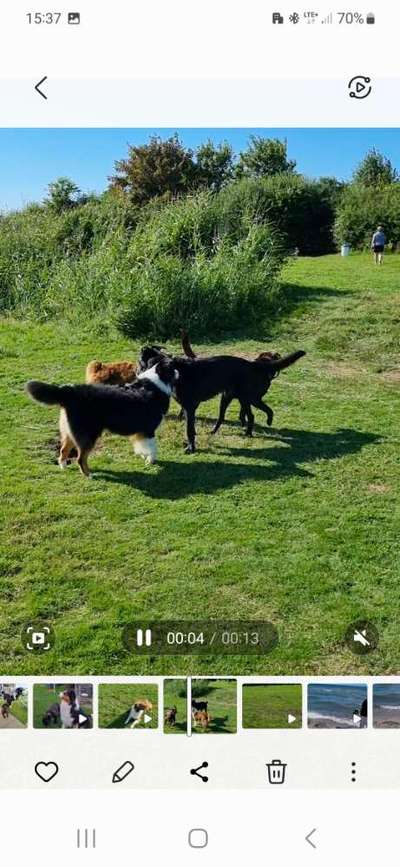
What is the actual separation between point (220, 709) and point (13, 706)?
0.51 meters

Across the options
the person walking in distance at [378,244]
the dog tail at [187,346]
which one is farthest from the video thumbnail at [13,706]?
the person walking in distance at [378,244]

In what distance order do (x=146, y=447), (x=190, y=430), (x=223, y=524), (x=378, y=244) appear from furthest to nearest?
(x=378, y=244), (x=190, y=430), (x=146, y=447), (x=223, y=524)

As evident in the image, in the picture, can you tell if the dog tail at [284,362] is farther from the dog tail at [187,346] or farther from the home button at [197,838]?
the home button at [197,838]

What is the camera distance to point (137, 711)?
169cm

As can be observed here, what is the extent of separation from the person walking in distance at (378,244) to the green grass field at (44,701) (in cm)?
563

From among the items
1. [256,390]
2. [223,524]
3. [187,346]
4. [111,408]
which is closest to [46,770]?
[223,524]

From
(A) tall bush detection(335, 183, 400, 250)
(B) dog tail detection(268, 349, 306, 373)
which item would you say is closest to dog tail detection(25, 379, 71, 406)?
(B) dog tail detection(268, 349, 306, 373)

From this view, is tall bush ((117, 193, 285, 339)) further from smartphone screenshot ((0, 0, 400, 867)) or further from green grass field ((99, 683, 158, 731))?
green grass field ((99, 683, 158, 731))

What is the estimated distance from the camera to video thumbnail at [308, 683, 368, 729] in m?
1.67

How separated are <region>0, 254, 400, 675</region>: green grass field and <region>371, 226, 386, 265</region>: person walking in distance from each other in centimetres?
253

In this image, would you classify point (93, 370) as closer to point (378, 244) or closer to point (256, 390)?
point (256, 390)

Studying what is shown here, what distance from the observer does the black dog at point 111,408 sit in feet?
9.89
